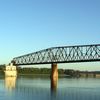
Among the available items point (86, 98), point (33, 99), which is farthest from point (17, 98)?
point (86, 98)

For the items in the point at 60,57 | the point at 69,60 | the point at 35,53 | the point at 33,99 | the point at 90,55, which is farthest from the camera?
the point at 35,53

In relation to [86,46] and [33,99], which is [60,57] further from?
[33,99]

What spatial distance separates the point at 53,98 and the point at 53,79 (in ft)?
207

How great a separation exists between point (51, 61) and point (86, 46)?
25.7 metres

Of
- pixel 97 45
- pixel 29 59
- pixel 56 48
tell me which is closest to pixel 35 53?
pixel 29 59

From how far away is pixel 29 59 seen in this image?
187375 millimetres

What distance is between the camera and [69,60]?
134750mm

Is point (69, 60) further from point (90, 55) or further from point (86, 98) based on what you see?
point (86, 98)

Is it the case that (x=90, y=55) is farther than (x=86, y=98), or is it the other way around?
(x=90, y=55)

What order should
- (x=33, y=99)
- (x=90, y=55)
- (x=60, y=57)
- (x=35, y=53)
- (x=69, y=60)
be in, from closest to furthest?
(x=33, y=99) → (x=90, y=55) → (x=69, y=60) → (x=60, y=57) → (x=35, y=53)

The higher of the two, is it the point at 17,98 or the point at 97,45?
the point at 97,45

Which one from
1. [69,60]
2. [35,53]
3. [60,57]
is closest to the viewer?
[69,60]

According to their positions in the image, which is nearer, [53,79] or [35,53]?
[53,79]

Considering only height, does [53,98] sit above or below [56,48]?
below
